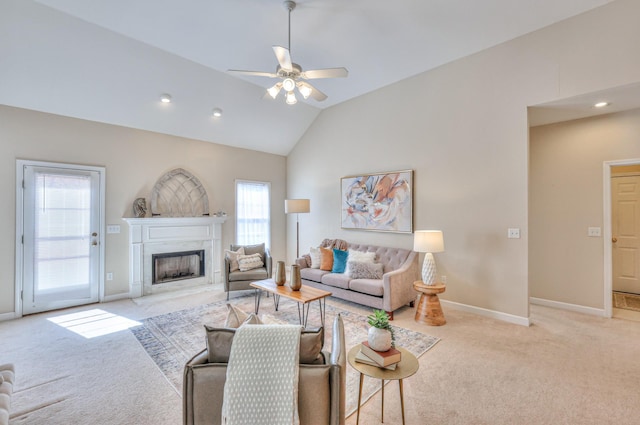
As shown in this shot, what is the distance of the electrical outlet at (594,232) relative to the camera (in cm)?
386

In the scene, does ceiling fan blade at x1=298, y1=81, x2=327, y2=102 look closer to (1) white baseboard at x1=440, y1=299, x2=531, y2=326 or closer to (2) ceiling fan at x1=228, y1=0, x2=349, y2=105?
(2) ceiling fan at x1=228, y1=0, x2=349, y2=105

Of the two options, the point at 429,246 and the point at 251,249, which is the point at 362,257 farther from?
the point at 251,249

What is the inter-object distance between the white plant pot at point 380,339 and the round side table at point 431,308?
2077 millimetres

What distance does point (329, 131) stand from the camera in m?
5.93

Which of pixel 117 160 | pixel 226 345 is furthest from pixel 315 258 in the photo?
pixel 117 160

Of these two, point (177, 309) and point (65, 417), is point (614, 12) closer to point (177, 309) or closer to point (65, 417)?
point (65, 417)

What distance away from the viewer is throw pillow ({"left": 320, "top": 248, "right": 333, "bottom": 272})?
487 centimetres

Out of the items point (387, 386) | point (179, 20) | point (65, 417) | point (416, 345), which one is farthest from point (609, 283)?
point (179, 20)

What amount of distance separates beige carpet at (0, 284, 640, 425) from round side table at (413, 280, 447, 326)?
10cm

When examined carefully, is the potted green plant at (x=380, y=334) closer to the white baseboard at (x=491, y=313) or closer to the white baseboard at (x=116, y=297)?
the white baseboard at (x=491, y=313)

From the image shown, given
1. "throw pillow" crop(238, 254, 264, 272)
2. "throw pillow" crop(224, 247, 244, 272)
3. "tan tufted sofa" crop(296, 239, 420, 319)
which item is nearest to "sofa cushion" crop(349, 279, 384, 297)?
"tan tufted sofa" crop(296, 239, 420, 319)

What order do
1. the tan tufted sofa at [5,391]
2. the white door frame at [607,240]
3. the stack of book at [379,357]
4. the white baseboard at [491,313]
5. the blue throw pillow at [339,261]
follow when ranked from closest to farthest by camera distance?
1. the tan tufted sofa at [5,391]
2. the stack of book at [379,357]
3. the white baseboard at [491,313]
4. the white door frame at [607,240]
5. the blue throw pillow at [339,261]

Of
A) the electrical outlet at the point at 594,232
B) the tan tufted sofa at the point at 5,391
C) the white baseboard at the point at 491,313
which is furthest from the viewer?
the electrical outlet at the point at 594,232

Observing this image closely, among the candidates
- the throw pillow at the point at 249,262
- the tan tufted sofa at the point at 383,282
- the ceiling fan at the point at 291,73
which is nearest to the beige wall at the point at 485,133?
the tan tufted sofa at the point at 383,282
